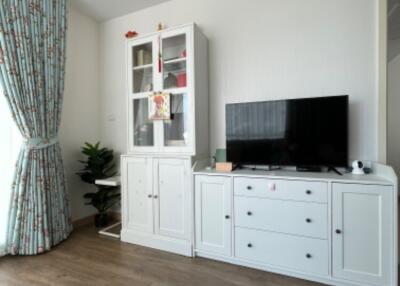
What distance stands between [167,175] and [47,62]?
5.87 ft

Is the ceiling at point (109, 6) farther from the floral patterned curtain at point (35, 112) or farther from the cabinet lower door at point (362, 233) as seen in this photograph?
the cabinet lower door at point (362, 233)

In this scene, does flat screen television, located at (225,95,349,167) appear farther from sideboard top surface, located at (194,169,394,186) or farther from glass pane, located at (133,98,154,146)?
glass pane, located at (133,98,154,146)

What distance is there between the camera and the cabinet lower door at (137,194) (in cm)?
261

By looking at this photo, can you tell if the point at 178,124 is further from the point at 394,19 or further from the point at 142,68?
the point at 394,19

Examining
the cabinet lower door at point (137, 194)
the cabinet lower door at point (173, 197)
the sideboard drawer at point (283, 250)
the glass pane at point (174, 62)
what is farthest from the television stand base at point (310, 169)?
the cabinet lower door at point (137, 194)

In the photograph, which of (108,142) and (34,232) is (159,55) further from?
(34,232)

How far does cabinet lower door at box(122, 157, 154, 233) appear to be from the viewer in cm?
261

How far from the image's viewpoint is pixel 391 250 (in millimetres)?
1686

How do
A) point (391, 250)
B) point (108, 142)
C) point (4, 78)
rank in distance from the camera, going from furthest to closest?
point (108, 142), point (4, 78), point (391, 250)

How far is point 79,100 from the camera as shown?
3.25m

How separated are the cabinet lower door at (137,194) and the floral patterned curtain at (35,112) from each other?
72 centimetres

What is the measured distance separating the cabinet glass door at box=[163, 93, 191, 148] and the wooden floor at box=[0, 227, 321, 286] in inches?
45.4

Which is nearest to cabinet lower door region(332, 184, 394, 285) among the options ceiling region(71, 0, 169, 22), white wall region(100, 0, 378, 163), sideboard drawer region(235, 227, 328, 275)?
sideboard drawer region(235, 227, 328, 275)

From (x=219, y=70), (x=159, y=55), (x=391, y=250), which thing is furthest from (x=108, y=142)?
(x=391, y=250)
